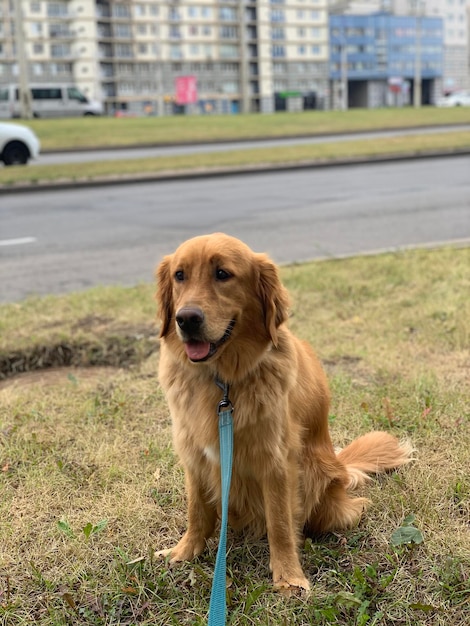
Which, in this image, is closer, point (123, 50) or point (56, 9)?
point (56, 9)

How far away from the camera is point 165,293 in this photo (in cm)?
254

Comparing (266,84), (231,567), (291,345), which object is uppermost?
(266,84)

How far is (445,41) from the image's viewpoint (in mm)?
120375

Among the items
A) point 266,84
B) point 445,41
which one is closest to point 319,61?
point 266,84

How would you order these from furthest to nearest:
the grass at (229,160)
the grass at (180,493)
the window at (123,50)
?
the window at (123,50), the grass at (229,160), the grass at (180,493)

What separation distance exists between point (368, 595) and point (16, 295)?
4928 millimetres

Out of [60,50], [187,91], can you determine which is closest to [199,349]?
[187,91]

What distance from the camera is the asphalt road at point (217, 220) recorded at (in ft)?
24.3

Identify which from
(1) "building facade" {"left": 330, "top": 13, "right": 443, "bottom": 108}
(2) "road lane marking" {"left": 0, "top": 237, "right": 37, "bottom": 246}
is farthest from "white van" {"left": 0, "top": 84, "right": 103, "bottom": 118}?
(1) "building facade" {"left": 330, "top": 13, "right": 443, "bottom": 108}

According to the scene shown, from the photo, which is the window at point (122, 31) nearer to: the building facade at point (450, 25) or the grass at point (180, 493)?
the building facade at point (450, 25)

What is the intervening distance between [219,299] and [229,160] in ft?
50.8

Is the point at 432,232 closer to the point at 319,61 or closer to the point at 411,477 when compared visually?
the point at 411,477

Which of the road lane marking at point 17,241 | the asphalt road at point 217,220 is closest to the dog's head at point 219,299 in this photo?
the asphalt road at point 217,220

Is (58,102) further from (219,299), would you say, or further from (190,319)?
(190,319)
